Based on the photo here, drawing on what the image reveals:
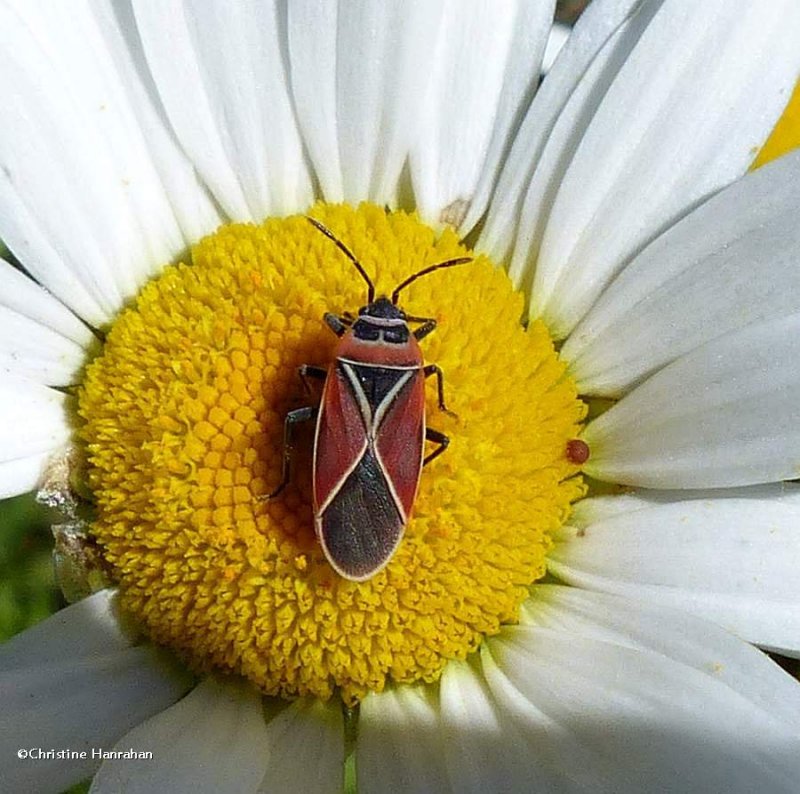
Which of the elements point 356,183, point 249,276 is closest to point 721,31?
point 356,183

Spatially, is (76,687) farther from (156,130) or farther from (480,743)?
(156,130)

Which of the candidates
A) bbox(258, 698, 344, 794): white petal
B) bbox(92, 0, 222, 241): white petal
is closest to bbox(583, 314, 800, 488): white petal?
bbox(258, 698, 344, 794): white petal

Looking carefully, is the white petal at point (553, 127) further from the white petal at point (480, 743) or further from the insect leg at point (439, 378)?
the white petal at point (480, 743)

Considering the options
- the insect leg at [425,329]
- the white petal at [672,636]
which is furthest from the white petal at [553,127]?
the white petal at [672,636]

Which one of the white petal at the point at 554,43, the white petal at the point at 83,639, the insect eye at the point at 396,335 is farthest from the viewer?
the white petal at the point at 554,43

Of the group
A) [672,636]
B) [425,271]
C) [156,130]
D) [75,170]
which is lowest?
[672,636]

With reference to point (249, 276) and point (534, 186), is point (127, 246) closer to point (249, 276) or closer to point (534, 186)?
point (249, 276)

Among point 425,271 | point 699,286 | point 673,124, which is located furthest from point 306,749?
point 673,124
